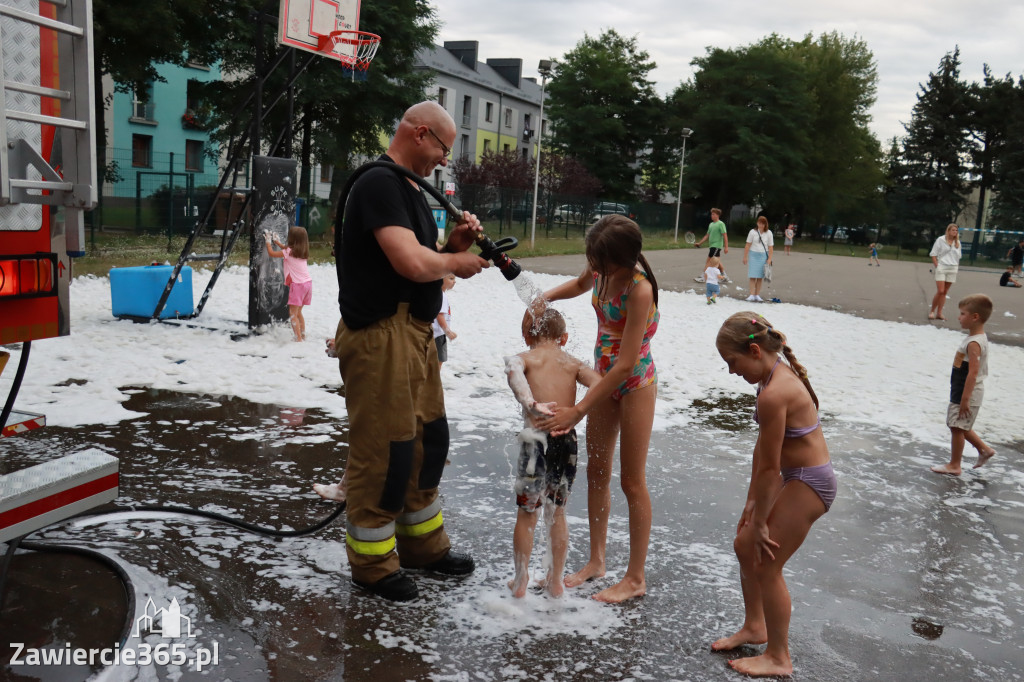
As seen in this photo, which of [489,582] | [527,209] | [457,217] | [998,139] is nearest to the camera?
[457,217]

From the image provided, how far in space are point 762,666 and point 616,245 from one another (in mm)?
1687

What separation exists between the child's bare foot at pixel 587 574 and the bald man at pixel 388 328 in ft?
2.33

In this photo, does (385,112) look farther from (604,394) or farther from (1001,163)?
(1001,163)

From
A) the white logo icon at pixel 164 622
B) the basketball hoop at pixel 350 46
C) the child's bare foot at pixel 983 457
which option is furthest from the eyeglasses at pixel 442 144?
the basketball hoop at pixel 350 46

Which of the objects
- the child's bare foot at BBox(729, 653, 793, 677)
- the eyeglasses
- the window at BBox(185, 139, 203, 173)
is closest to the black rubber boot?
the child's bare foot at BBox(729, 653, 793, 677)

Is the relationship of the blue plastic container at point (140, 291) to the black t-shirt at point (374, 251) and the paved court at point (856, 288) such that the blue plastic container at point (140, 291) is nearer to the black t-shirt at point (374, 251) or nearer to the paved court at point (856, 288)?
the black t-shirt at point (374, 251)

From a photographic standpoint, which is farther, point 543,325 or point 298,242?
point 298,242

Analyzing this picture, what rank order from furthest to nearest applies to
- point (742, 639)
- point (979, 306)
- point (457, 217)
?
point (979, 306)
point (457, 217)
point (742, 639)

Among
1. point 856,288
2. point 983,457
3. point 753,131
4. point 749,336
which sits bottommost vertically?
point 983,457

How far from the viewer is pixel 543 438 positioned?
11.3 ft

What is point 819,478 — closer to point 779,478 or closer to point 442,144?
point 779,478

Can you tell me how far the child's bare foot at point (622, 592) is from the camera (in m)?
3.67

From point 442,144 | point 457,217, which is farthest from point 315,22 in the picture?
point 457,217

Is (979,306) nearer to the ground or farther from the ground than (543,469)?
farther from the ground
